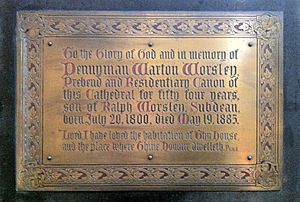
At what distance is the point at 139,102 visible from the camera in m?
1.51

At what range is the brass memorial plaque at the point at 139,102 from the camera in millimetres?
1508

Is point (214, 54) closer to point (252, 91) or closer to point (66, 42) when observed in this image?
point (252, 91)

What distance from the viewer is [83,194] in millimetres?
1528

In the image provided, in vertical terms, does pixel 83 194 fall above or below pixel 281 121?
below

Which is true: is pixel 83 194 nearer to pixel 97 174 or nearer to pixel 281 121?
pixel 97 174

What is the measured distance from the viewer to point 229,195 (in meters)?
1.54

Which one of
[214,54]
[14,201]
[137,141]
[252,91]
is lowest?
[14,201]

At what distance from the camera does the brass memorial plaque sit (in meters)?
1.51

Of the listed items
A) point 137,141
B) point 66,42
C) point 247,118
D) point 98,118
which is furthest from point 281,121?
point 66,42

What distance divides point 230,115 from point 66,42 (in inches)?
21.5

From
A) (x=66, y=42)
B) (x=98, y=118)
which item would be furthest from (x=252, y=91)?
(x=66, y=42)

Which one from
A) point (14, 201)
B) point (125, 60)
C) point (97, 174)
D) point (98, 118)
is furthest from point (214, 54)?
point (14, 201)

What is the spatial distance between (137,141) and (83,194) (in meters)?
0.23

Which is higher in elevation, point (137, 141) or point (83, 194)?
point (137, 141)
